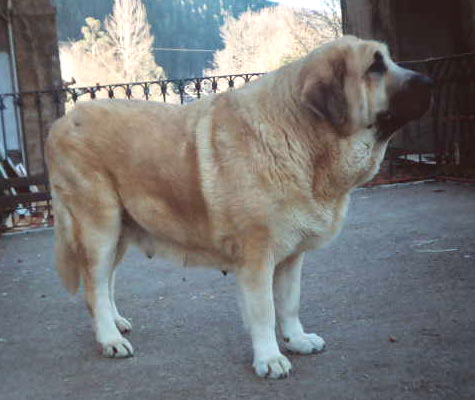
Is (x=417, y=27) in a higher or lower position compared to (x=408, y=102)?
higher

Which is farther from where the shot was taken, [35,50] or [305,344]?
[35,50]

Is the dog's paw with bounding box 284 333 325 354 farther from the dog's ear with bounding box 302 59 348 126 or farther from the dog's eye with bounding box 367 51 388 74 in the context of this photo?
the dog's eye with bounding box 367 51 388 74

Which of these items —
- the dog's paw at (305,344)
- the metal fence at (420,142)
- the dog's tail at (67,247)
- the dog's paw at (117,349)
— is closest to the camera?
the dog's paw at (305,344)

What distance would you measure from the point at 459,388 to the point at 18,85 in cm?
1204

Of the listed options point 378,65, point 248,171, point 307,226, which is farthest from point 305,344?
point 378,65

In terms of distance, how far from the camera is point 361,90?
2912mm

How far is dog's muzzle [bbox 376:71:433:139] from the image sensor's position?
289 cm

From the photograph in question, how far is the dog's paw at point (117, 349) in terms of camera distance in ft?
11.2

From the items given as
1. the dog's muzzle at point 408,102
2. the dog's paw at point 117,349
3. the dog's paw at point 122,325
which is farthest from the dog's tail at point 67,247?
the dog's muzzle at point 408,102

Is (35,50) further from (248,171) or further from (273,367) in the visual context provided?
(273,367)

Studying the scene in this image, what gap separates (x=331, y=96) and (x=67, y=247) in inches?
69.7

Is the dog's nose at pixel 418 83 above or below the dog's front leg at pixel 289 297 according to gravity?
above

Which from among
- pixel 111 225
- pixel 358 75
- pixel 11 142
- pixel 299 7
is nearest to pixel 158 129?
pixel 111 225

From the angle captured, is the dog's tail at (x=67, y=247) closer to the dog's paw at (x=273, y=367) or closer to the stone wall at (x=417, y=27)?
the dog's paw at (x=273, y=367)
